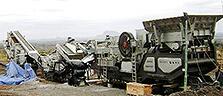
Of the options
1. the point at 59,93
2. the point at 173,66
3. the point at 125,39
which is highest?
the point at 125,39

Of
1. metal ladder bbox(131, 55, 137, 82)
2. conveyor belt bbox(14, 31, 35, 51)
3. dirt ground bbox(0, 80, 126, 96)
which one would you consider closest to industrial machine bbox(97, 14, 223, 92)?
metal ladder bbox(131, 55, 137, 82)

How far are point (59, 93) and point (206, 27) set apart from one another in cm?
613

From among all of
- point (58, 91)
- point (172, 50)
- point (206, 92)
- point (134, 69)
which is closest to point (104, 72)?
point (58, 91)

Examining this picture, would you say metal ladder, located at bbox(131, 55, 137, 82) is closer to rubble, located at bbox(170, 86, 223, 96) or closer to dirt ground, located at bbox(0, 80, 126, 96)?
dirt ground, located at bbox(0, 80, 126, 96)

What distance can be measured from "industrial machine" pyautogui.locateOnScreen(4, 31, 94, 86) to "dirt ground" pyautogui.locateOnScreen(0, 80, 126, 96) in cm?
93

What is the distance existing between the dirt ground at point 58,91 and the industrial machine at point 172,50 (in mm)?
1257

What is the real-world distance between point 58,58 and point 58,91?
4791 mm

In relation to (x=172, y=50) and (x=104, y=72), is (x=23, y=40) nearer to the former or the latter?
(x=104, y=72)

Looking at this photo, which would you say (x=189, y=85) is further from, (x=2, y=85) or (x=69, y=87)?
(x=2, y=85)

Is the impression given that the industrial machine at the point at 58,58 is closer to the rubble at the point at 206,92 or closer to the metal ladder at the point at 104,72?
the metal ladder at the point at 104,72

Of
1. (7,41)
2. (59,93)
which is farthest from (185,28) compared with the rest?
(7,41)

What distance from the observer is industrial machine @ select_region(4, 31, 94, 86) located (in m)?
Result: 18.5

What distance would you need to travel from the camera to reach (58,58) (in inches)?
819

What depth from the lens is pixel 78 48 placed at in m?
20.9
